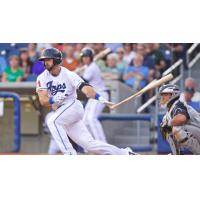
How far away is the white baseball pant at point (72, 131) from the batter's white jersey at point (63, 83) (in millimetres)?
123

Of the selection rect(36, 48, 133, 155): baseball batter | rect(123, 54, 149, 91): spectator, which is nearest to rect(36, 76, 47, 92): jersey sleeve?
rect(36, 48, 133, 155): baseball batter

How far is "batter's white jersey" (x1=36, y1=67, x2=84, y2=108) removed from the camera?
11320mm

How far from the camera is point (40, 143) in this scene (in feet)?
39.3

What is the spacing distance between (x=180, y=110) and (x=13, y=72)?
67.8 inches

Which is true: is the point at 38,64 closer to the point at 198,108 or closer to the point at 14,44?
the point at 14,44

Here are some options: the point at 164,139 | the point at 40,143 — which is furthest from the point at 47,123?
the point at 164,139

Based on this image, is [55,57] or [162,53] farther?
[162,53]

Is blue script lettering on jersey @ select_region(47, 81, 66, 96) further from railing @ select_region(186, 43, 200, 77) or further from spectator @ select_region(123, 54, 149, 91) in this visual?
railing @ select_region(186, 43, 200, 77)

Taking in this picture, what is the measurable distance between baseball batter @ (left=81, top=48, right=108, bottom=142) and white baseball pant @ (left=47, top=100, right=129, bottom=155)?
0.23 meters

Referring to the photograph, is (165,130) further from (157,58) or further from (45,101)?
(45,101)

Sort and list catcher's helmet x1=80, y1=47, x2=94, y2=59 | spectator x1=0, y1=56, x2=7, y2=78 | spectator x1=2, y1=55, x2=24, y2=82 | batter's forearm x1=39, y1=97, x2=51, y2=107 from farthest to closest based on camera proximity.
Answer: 1. spectator x1=0, y1=56, x2=7, y2=78
2. spectator x1=2, y1=55, x2=24, y2=82
3. catcher's helmet x1=80, y1=47, x2=94, y2=59
4. batter's forearm x1=39, y1=97, x2=51, y2=107

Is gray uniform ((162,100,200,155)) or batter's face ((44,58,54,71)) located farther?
gray uniform ((162,100,200,155))

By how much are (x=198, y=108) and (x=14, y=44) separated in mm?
1870

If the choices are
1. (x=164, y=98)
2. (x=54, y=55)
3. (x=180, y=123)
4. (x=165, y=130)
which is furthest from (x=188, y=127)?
(x=54, y=55)
